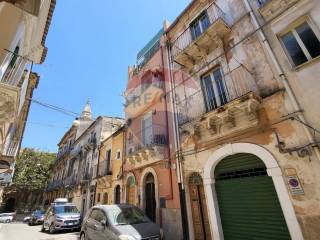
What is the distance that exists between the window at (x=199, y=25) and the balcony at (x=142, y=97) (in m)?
3.10

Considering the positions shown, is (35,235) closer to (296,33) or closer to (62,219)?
(62,219)

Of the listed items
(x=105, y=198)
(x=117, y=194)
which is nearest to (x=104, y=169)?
(x=105, y=198)

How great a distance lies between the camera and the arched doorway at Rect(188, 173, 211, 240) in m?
7.14

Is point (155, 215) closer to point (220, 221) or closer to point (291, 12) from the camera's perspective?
point (220, 221)

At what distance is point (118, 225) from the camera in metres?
6.42

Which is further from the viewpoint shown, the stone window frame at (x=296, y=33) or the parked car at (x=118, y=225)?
the parked car at (x=118, y=225)

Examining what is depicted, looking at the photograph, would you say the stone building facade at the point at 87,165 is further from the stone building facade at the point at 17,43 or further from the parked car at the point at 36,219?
the stone building facade at the point at 17,43

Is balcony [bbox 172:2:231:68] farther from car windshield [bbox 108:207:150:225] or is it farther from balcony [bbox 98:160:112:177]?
balcony [bbox 98:160:112:177]

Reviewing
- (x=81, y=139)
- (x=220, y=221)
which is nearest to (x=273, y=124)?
(x=220, y=221)

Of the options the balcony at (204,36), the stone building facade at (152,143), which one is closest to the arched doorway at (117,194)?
the stone building facade at (152,143)

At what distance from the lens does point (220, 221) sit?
6555 mm

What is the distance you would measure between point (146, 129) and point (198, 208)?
18.8 feet

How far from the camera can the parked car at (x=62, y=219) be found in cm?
1324

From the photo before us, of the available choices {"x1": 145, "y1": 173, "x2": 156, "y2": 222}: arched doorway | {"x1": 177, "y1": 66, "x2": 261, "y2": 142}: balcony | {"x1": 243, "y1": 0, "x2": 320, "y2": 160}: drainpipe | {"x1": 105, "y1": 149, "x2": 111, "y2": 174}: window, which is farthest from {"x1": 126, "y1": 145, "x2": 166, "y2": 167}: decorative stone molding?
{"x1": 243, "y1": 0, "x2": 320, "y2": 160}: drainpipe
